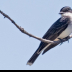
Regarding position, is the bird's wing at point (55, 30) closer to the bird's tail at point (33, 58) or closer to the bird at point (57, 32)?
the bird at point (57, 32)

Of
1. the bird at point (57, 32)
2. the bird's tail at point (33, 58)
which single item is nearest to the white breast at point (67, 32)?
the bird at point (57, 32)

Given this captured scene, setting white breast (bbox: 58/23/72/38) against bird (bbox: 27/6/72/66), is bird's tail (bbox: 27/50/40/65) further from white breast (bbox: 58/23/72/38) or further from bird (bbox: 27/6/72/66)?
white breast (bbox: 58/23/72/38)

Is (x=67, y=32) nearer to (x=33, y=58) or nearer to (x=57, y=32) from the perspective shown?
(x=57, y=32)

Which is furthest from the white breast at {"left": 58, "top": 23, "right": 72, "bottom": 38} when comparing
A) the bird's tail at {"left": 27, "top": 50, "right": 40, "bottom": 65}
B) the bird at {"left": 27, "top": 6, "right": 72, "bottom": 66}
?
the bird's tail at {"left": 27, "top": 50, "right": 40, "bottom": 65}

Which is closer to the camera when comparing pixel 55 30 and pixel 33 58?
pixel 33 58

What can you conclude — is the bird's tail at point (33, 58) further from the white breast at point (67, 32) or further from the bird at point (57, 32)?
the white breast at point (67, 32)

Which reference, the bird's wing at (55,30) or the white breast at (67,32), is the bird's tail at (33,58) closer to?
the bird's wing at (55,30)

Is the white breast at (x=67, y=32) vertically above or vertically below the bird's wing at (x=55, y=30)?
below

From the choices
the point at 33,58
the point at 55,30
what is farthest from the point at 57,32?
the point at 33,58

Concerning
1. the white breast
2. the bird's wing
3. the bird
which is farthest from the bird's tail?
the white breast

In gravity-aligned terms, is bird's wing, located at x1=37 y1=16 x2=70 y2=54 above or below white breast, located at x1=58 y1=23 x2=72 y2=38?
above

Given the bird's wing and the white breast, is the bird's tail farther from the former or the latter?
the white breast

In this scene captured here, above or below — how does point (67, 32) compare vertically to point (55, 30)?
below

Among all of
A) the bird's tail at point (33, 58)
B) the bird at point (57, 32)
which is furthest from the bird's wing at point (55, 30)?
the bird's tail at point (33, 58)
